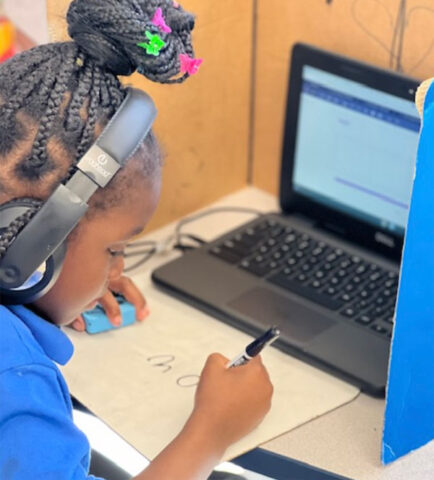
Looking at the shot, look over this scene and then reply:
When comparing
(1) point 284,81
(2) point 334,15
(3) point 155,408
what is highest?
(2) point 334,15

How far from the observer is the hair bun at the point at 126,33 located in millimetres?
799

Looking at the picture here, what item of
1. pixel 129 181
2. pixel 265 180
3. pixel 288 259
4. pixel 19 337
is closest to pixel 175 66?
pixel 129 181

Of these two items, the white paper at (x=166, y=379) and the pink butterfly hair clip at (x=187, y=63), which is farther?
the white paper at (x=166, y=379)

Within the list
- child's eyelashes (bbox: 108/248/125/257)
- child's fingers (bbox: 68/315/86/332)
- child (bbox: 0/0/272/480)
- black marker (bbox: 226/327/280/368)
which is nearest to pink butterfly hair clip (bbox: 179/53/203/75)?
child (bbox: 0/0/272/480)

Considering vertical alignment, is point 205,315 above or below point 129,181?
below

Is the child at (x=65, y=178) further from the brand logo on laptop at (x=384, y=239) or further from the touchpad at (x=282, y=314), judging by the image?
the brand logo on laptop at (x=384, y=239)

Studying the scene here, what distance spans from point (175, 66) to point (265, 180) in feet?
2.13

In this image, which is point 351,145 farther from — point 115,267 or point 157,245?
point 115,267

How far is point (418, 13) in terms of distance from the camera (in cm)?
115

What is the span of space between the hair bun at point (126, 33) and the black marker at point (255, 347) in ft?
1.01

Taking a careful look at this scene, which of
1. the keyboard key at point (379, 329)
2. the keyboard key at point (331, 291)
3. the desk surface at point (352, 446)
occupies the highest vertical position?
the keyboard key at point (331, 291)

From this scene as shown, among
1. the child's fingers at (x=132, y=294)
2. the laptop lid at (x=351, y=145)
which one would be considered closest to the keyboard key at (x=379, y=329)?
the laptop lid at (x=351, y=145)

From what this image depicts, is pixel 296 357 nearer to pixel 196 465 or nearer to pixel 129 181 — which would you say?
pixel 196 465

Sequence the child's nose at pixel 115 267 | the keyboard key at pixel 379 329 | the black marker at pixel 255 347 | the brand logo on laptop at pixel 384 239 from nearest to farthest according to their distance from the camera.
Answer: the child's nose at pixel 115 267 < the black marker at pixel 255 347 < the keyboard key at pixel 379 329 < the brand logo on laptop at pixel 384 239
